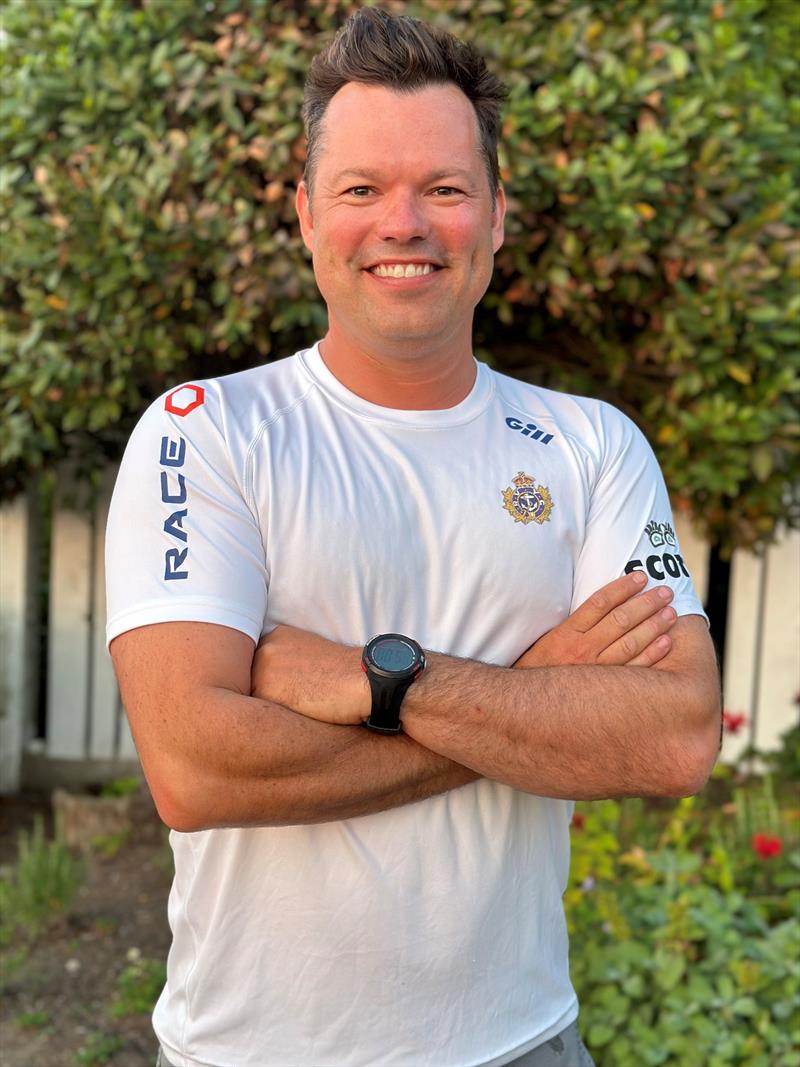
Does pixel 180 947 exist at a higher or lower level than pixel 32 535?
lower

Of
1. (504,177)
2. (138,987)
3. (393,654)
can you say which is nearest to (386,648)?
(393,654)

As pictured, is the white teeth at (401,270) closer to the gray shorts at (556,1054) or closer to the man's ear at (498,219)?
the man's ear at (498,219)

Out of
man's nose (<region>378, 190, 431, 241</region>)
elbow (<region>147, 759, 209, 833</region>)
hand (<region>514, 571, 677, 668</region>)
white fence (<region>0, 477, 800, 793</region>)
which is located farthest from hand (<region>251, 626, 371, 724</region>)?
white fence (<region>0, 477, 800, 793</region>)

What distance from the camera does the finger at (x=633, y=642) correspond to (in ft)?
7.00

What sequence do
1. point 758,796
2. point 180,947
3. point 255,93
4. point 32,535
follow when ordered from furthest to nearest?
point 32,535, point 758,796, point 255,93, point 180,947

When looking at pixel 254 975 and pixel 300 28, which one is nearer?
pixel 254 975

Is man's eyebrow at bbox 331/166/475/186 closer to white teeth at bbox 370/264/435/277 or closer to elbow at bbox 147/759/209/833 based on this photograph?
white teeth at bbox 370/264/435/277

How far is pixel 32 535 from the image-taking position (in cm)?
612

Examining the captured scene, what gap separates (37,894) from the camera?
15.2ft

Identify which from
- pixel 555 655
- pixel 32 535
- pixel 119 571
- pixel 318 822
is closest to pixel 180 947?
pixel 318 822

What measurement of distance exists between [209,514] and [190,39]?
9.99 ft

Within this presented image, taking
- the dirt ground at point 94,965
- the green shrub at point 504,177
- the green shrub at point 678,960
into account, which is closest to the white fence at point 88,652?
the dirt ground at point 94,965

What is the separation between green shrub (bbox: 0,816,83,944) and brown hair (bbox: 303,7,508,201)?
3272mm

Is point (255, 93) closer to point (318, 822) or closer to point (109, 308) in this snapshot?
point (109, 308)
